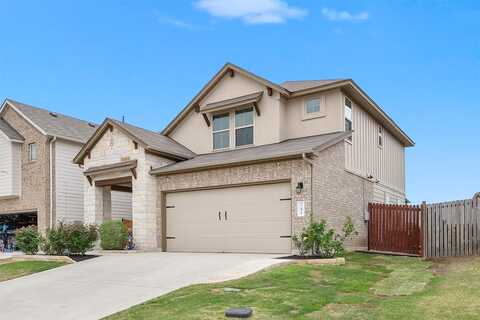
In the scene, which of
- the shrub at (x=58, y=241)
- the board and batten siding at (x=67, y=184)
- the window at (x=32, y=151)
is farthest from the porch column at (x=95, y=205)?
the window at (x=32, y=151)

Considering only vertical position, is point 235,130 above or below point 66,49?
below

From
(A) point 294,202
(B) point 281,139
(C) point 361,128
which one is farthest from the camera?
(C) point 361,128

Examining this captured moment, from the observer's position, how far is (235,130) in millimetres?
19656

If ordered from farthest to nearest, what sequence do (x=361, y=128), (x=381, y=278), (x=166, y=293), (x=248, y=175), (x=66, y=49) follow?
1. (x=66, y=49)
2. (x=361, y=128)
3. (x=248, y=175)
4. (x=381, y=278)
5. (x=166, y=293)

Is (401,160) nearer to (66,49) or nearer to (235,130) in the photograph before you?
(235,130)

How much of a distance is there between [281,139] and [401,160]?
11.0m

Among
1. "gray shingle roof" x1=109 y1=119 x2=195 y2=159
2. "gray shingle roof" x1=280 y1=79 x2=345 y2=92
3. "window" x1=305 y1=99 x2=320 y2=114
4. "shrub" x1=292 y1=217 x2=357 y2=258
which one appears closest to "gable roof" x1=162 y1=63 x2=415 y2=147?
"gray shingle roof" x1=280 y1=79 x2=345 y2=92

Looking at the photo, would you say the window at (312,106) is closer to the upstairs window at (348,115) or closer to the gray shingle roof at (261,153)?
the upstairs window at (348,115)

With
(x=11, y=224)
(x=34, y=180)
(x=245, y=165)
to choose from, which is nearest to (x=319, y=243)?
(x=245, y=165)

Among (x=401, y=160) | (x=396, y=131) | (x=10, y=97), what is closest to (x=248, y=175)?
(x=396, y=131)

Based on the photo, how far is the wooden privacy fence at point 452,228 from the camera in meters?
14.9

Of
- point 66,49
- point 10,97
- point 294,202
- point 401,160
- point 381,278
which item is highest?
point 66,49

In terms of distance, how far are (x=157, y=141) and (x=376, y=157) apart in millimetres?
10374

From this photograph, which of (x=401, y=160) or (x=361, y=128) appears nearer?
(x=361, y=128)
